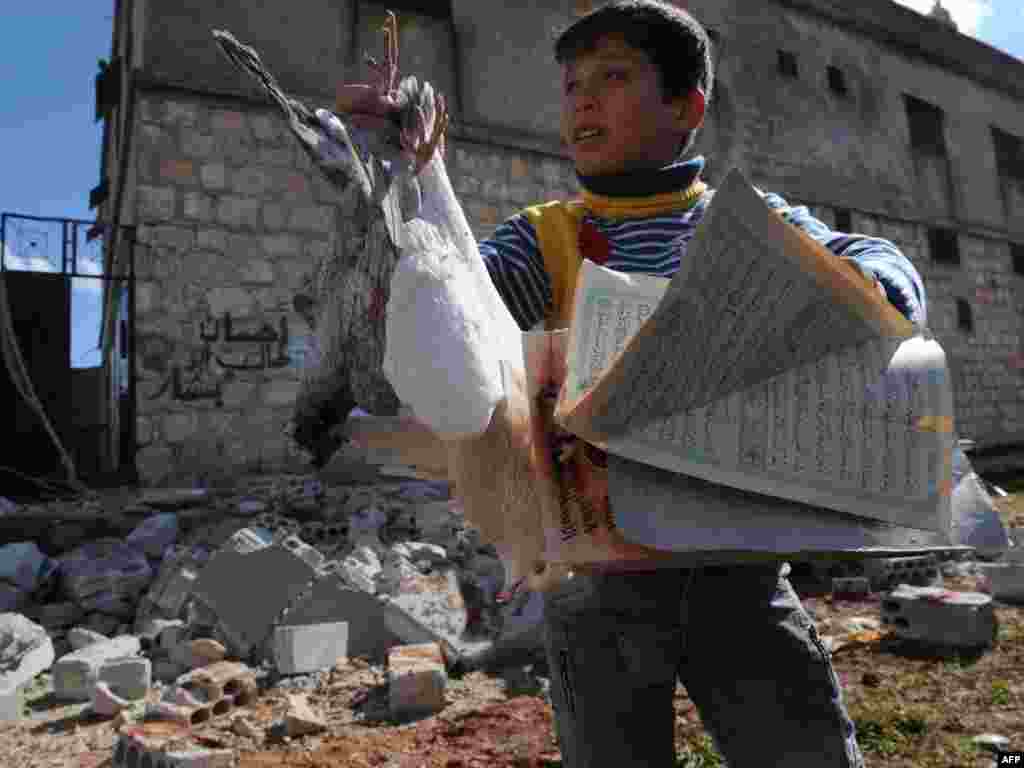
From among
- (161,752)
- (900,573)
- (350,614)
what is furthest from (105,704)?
(900,573)

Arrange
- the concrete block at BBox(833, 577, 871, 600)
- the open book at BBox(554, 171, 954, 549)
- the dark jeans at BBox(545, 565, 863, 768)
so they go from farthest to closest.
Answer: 1. the concrete block at BBox(833, 577, 871, 600)
2. the dark jeans at BBox(545, 565, 863, 768)
3. the open book at BBox(554, 171, 954, 549)

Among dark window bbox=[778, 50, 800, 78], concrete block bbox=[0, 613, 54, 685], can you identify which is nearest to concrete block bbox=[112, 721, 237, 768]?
concrete block bbox=[0, 613, 54, 685]

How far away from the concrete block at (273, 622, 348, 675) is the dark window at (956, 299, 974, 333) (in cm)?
1271

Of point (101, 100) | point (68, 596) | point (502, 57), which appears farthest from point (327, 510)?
point (101, 100)

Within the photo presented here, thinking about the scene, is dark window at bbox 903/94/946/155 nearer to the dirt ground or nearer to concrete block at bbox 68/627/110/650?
the dirt ground

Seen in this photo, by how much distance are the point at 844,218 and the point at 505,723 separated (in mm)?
10804

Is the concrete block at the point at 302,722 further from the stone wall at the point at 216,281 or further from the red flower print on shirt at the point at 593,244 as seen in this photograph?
the stone wall at the point at 216,281

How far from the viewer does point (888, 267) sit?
800mm

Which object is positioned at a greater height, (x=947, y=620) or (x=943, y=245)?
(x=943, y=245)

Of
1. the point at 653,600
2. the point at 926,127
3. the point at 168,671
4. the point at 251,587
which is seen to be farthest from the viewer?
the point at 926,127

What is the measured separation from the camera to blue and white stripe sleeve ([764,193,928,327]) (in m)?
0.78

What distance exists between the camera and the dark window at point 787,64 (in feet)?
35.9

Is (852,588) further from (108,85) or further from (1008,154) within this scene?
(1008,154)

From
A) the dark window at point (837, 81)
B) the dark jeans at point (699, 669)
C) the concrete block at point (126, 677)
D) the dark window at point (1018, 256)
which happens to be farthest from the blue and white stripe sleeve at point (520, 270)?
the dark window at point (1018, 256)
